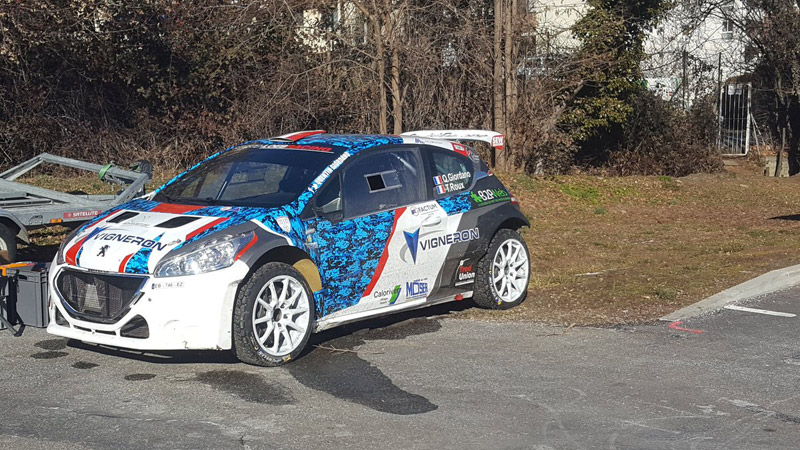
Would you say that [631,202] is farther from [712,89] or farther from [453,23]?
[712,89]

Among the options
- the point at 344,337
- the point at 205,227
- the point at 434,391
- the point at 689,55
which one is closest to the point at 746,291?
the point at 344,337

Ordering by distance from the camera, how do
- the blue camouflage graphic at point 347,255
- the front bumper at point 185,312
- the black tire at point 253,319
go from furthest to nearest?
the blue camouflage graphic at point 347,255
the black tire at point 253,319
the front bumper at point 185,312

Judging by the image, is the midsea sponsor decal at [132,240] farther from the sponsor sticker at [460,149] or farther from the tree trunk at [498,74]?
the tree trunk at [498,74]

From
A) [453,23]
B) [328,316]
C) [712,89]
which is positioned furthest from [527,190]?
[328,316]

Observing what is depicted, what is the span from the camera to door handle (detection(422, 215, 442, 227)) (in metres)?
8.33

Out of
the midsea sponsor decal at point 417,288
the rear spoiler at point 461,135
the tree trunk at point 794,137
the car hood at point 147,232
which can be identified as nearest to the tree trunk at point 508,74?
the tree trunk at point 794,137

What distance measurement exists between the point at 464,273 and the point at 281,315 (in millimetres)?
2100

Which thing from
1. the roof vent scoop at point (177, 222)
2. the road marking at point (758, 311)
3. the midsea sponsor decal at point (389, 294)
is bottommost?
the road marking at point (758, 311)

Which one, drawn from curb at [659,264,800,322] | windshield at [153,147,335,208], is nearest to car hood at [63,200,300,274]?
windshield at [153,147,335,208]

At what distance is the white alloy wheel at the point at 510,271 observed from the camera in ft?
29.9

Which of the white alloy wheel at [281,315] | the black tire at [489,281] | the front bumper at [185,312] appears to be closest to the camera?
the front bumper at [185,312]

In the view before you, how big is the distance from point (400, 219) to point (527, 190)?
34.8 ft

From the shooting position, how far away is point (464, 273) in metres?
8.80

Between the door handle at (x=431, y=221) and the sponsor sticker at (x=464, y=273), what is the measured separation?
1.61ft
